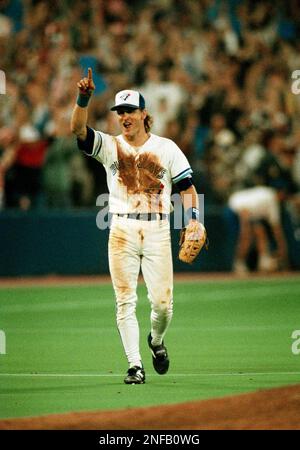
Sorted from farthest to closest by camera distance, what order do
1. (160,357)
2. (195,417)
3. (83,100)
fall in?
(160,357), (83,100), (195,417)

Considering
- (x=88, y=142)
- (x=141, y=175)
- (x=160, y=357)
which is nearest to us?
(x=88, y=142)

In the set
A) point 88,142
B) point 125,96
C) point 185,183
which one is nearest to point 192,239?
point 185,183

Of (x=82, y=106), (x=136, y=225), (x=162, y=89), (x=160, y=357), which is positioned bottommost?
(x=160, y=357)

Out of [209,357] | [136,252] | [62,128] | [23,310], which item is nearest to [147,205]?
[136,252]

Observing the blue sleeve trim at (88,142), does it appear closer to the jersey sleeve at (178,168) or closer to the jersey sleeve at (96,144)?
the jersey sleeve at (96,144)

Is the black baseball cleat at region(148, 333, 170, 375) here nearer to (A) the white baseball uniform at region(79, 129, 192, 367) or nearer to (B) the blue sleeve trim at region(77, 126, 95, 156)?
(A) the white baseball uniform at region(79, 129, 192, 367)

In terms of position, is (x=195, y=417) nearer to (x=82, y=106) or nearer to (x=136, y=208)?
(x=136, y=208)

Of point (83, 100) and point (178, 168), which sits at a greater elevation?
point (83, 100)

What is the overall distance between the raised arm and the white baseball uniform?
0.19m

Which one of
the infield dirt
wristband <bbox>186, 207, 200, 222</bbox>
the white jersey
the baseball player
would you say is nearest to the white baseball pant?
the baseball player

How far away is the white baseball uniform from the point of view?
29.0 feet

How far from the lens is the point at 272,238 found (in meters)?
18.8

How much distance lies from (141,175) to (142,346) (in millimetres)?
2926

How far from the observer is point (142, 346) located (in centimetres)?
1133
